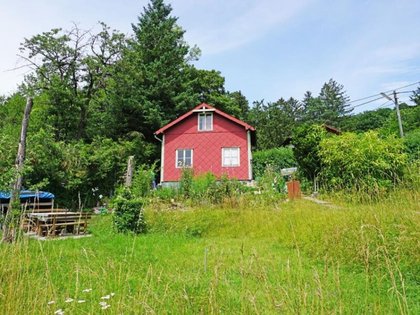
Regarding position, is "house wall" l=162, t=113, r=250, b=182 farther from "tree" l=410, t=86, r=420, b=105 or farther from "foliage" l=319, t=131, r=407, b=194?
"tree" l=410, t=86, r=420, b=105

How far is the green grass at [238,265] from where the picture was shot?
1.90 m

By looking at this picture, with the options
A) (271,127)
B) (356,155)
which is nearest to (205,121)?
(356,155)

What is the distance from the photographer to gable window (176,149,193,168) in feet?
63.5

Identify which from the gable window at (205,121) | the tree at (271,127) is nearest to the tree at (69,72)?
the gable window at (205,121)

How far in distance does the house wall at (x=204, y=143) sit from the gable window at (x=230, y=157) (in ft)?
0.80

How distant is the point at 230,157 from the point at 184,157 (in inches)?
114

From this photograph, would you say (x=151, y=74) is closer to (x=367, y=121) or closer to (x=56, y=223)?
(x=56, y=223)

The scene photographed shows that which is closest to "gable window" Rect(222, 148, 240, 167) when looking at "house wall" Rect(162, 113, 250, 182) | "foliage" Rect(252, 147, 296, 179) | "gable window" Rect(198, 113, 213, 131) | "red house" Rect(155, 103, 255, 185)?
"red house" Rect(155, 103, 255, 185)

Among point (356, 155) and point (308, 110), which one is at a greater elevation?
point (308, 110)

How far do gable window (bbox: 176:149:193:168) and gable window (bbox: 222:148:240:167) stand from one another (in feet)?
6.99

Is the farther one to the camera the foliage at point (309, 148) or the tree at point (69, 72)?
the tree at point (69, 72)

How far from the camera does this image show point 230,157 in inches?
749

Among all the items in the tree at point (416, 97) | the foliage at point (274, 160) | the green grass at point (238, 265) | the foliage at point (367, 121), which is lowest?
the green grass at point (238, 265)

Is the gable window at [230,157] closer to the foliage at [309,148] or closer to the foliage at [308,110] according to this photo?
the foliage at [309,148]
